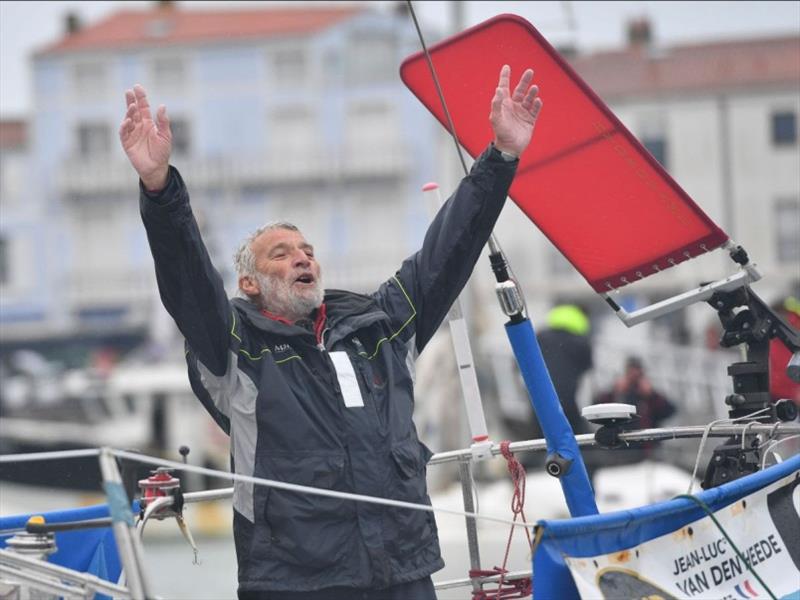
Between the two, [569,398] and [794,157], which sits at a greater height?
[794,157]

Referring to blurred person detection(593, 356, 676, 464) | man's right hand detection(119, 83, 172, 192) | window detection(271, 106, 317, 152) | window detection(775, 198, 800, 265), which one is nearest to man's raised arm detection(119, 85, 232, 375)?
man's right hand detection(119, 83, 172, 192)

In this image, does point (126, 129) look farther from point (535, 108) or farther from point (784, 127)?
point (784, 127)

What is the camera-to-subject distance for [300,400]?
3.99m

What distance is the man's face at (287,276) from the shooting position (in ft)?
13.7

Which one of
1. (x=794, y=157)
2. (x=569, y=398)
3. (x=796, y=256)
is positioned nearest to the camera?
(x=569, y=398)

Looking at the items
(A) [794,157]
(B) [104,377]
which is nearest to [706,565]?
(B) [104,377]

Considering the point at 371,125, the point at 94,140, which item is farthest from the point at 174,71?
the point at 371,125

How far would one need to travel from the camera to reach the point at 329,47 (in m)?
52.5

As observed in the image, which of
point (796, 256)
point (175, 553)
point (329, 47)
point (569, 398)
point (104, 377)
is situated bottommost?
point (175, 553)

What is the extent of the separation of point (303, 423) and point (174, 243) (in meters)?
0.57

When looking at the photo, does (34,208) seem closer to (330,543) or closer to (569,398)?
(569,398)

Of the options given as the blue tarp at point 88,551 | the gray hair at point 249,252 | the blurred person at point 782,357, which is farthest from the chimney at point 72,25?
the gray hair at point 249,252

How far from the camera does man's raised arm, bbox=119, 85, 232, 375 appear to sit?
12.7 feet

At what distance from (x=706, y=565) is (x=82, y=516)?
76.2 inches
